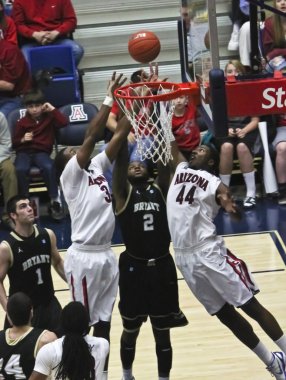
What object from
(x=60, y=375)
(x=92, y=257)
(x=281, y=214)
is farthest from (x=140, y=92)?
(x=281, y=214)

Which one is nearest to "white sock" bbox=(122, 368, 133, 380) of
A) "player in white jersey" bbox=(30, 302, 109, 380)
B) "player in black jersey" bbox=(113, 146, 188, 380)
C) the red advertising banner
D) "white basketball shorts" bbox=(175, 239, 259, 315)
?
"player in black jersey" bbox=(113, 146, 188, 380)

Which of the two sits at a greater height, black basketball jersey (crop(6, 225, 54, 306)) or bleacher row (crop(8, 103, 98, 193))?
black basketball jersey (crop(6, 225, 54, 306))

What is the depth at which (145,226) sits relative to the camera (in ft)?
21.1

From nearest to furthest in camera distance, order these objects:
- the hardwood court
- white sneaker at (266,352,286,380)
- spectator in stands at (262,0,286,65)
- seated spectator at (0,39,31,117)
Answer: white sneaker at (266,352,286,380) → the hardwood court → spectator in stands at (262,0,286,65) → seated spectator at (0,39,31,117)

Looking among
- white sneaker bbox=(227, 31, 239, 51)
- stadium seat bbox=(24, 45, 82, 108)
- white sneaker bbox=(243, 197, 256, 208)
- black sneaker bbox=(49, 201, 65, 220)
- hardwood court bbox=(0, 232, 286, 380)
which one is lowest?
white sneaker bbox=(243, 197, 256, 208)

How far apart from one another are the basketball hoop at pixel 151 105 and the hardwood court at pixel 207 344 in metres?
1.61

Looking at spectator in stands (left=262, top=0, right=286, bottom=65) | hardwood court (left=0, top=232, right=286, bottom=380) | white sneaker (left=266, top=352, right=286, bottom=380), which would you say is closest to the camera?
white sneaker (left=266, top=352, right=286, bottom=380)

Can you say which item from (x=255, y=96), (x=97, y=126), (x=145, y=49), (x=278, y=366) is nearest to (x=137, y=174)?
(x=97, y=126)

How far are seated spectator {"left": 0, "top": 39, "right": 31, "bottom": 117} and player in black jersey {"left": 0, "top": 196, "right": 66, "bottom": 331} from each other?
4415mm

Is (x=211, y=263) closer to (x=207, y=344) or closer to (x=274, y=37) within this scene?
(x=207, y=344)

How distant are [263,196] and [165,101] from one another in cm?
452

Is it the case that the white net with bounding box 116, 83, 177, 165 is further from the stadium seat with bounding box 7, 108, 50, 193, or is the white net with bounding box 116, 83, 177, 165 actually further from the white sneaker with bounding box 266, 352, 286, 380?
the stadium seat with bounding box 7, 108, 50, 193

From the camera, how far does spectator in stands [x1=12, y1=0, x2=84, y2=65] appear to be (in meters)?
11.2

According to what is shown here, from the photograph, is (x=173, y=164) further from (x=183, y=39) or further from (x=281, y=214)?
(x=281, y=214)
